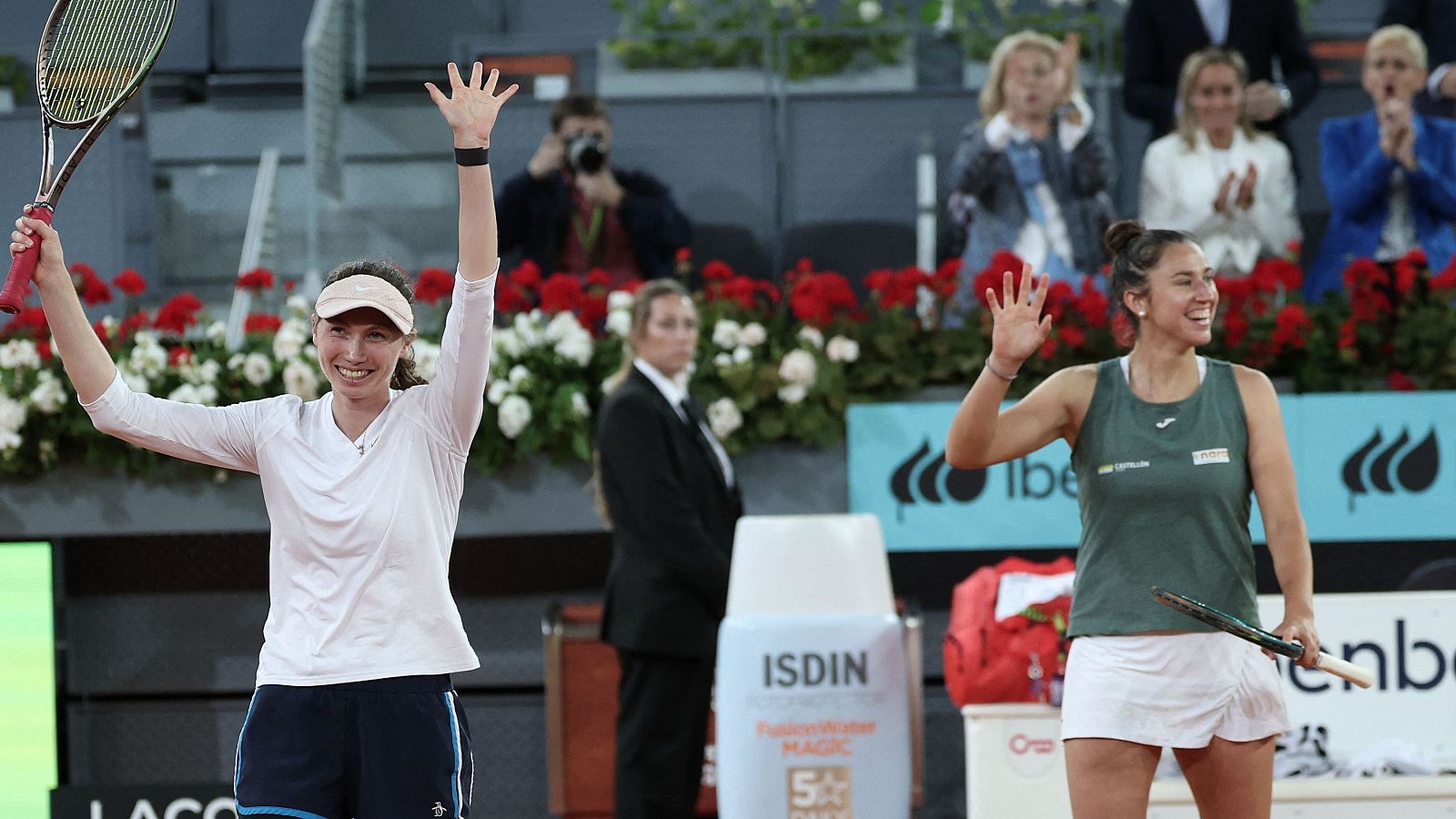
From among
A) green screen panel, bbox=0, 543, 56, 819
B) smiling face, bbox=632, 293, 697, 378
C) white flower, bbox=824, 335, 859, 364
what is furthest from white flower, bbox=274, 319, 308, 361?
white flower, bbox=824, 335, 859, 364

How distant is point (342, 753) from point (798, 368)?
289 cm

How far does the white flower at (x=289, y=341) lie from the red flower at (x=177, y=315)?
346 mm

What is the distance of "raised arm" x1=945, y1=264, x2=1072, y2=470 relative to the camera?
3197mm

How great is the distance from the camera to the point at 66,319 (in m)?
2.74

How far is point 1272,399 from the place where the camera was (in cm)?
332

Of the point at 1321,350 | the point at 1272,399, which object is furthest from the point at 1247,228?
the point at 1272,399

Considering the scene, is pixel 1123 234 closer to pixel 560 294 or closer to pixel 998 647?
pixel 998 647

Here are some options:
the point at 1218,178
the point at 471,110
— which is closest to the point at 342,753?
the point at 471,110

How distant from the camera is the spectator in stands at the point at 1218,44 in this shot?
20.4 feet

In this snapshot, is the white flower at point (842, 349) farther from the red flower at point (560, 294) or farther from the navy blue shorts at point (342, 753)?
the navy blue shorts at point (342, 753)

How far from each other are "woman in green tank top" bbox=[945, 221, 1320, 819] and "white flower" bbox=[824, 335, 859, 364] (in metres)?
2.04

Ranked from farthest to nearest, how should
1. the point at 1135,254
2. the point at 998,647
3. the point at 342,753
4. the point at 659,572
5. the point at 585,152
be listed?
Answer: the point at 585,152
the point at 659,572
the point at 998,647
the point at 1135,254
the point at 342,753

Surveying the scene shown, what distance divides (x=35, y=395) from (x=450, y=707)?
125 inches

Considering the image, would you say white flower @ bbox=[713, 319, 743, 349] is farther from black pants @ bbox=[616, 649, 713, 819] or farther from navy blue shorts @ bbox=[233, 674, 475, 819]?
navy blue shorts @ bbox=[233, 674, 475, 819]
